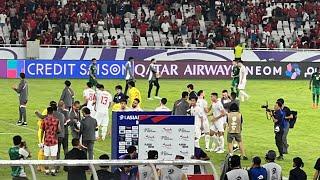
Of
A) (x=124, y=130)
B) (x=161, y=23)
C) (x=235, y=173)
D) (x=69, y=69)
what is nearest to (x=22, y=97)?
(x=124, y=130)

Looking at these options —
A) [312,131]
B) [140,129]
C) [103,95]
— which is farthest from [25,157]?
[312,131]

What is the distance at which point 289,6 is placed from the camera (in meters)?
67.6

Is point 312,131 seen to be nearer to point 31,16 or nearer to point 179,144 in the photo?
point 179,144

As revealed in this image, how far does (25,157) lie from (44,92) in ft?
80.5

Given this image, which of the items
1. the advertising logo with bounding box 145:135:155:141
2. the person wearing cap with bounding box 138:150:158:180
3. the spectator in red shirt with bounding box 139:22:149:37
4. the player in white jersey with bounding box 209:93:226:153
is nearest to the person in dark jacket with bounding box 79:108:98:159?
the advertising logo with bounding box 145:135:155:141

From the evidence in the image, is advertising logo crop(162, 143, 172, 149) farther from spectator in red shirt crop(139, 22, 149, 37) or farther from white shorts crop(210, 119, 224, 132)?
spectator in red shirt crop(139, 22, 149, 37)

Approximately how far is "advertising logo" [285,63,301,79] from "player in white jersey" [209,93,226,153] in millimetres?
26445

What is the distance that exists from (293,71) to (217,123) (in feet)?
90.2

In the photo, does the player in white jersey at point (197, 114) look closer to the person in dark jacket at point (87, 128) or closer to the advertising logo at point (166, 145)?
the person in dark jacket at point (87, 128)

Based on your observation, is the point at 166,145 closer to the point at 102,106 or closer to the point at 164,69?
the point at 102,106

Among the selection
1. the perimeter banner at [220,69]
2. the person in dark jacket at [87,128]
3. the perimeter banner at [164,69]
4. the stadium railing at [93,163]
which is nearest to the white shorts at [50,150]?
the person in dark jacket at [87,128]

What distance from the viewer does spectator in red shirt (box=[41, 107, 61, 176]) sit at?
25.1 meters

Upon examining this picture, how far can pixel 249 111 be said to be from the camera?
41094mm

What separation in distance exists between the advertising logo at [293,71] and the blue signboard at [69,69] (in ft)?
32.4
